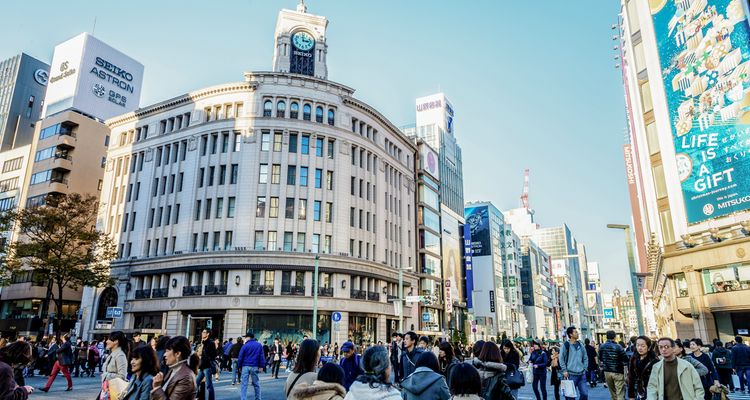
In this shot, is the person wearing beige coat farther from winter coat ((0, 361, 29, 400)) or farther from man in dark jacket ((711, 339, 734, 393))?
man in dark jacket ((711, 339, 734, 393))

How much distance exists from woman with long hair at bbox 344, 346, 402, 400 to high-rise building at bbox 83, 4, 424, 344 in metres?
33.3

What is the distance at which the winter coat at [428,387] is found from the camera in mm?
4582

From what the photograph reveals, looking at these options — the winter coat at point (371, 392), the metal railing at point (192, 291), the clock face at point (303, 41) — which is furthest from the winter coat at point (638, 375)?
the clock face at point (303, 41)

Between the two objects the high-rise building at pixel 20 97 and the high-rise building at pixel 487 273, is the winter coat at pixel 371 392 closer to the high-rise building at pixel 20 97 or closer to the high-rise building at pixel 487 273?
the high-rise building at pixel 487 273

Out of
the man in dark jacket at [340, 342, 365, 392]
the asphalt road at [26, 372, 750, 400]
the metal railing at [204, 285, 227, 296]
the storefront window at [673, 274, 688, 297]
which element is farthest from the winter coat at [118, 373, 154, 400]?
the metal railing at [204, 285, 227, 296]

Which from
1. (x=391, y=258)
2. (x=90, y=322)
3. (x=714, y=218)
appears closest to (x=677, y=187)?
(x=714, y=218)

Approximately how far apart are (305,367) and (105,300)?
156ft

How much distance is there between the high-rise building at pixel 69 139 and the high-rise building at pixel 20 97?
2082 centimetres

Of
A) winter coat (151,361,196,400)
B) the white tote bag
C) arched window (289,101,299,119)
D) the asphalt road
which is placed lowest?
the asphalt road

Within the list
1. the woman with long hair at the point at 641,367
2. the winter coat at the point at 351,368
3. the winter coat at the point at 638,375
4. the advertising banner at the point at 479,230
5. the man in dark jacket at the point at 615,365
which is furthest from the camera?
the advertising banner at the point at 479,230

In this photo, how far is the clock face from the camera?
49719mm

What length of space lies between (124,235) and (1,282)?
35.6 feet

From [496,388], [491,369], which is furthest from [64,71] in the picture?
[496,388]

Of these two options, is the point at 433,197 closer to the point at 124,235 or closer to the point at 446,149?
the point at 446,149
